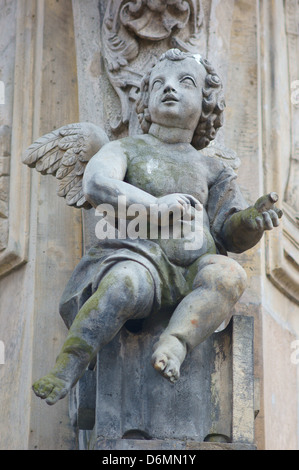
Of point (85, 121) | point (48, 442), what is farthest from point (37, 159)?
point (48, 442)

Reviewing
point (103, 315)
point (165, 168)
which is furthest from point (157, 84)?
point (103, 315)

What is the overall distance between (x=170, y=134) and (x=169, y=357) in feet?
3.44

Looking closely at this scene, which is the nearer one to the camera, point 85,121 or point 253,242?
point 253,242

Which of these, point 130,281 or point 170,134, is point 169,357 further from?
point 170,134

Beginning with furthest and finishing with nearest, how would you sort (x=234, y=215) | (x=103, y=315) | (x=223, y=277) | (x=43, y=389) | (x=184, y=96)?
(x=184, y=96), (x=234, y=215), (x=223, y=277), (x=103, y=315), (x=43, y=389)

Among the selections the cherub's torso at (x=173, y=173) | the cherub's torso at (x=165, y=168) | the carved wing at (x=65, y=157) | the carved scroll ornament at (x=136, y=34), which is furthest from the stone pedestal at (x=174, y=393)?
the carved scroll ornament at (x=136, y=34)

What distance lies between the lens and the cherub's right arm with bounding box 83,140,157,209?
5.81 meters

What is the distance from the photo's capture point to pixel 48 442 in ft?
20.9

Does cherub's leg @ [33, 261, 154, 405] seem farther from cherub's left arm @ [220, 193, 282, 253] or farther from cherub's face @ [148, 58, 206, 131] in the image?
cherub's face @ [148, 58, 206, 131]

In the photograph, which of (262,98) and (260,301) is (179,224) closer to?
(260,301)

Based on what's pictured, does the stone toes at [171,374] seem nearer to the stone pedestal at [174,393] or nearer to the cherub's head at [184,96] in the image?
the stone pedestal at [174,393]

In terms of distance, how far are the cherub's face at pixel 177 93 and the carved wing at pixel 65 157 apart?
298mm

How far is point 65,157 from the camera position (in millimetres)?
6309

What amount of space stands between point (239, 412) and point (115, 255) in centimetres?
73
